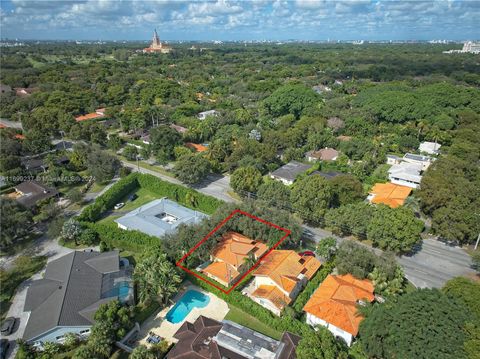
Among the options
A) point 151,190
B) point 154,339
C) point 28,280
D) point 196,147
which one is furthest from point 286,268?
point 196,147

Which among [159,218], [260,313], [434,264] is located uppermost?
[159,218]

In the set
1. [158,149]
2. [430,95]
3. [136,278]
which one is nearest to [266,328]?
[136,278]

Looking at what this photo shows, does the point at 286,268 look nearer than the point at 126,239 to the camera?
Yes

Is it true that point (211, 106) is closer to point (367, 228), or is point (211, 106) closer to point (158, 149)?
point (158, 149)

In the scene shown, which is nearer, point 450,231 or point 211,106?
point 450,231

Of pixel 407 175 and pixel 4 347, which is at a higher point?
pixel 407 175

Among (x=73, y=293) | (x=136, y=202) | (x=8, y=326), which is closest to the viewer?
(x=8, y=326)

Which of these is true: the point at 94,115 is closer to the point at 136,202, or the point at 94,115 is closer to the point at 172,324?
the point at 136,202
